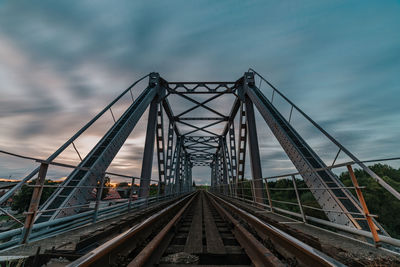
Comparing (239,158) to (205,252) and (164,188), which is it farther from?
(205,252)

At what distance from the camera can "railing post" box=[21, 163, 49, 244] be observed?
6.73 feet

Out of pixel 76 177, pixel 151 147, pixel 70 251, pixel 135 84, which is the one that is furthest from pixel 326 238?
pixel 135 84

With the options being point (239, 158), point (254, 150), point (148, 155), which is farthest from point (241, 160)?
point (148, 155)

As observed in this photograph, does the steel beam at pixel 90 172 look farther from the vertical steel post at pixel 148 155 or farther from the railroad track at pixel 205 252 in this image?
the vertical steel post at pixel 148 155

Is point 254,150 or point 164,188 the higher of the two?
point 254,150

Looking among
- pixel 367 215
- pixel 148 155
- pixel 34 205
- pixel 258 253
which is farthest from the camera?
pixel 148 155

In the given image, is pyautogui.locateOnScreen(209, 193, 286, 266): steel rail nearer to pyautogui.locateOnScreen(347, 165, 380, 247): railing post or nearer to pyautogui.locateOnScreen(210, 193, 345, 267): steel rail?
pyautogui.locateOnScreen(210, 193, 345, 267): steel rail

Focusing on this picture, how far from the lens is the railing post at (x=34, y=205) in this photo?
2050 millimetres

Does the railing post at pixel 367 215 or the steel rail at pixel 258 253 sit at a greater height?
the railing post at pixel 367 215

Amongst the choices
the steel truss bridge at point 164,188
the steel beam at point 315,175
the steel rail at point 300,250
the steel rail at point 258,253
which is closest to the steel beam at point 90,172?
the steel truss bridge at point 164,188

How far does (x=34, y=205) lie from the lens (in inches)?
87.1

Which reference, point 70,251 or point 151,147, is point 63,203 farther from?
point 151,147

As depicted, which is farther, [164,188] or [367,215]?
[164,188]

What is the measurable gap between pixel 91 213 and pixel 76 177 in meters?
1.01
